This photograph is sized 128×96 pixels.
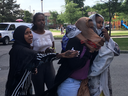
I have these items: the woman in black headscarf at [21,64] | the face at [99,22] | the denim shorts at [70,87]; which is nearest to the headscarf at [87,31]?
the face at [99,22]

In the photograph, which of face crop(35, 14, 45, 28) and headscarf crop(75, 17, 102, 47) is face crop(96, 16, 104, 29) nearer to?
headscarf crop(75, 17, 102, 47)

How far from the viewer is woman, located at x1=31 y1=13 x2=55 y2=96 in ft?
9.23

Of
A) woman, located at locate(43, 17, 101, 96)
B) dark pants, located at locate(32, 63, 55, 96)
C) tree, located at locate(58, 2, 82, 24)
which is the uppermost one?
tree, located at locate(58, 2, 82, 24)

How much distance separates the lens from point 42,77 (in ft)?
9.27

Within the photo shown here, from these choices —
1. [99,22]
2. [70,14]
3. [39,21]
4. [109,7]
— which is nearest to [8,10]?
[70,14]

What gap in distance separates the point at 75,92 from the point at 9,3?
3963 cm

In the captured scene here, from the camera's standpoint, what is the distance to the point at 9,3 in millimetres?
38812

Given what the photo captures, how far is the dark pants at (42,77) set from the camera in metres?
2.80

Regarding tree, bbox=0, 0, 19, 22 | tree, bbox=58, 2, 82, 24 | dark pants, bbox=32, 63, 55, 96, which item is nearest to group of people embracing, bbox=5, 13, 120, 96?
dark pants, bbox=32, 63, 55, 96

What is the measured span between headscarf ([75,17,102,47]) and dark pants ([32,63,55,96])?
949mm

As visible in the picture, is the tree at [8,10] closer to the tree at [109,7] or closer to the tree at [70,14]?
the tree at [70,14]

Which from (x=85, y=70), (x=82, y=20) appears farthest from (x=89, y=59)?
(x=82, y=20)

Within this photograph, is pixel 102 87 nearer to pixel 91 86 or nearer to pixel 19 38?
pixel 91 86

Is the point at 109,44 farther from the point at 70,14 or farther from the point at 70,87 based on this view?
the point at 70,14
